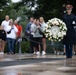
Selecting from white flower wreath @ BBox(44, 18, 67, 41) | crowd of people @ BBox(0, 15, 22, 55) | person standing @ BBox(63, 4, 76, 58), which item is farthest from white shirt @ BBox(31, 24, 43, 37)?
person standing @ BBox(63, 4, 76, 58)

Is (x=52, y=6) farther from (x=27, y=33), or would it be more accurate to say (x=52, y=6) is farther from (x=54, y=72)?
(x=54, y=72)

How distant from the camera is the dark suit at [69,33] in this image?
14.5 m

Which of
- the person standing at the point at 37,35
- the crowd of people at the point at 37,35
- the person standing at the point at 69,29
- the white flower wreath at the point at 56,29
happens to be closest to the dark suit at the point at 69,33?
the person standing at the point at 69,29

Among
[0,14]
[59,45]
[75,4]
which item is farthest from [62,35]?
[0,14]

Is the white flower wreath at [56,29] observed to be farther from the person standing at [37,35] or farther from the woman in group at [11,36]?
the woman in group at [11,36]

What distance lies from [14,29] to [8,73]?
34.2 feet

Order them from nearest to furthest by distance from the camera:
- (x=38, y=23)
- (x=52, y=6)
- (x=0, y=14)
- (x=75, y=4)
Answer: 1. (x=38, y=23)
2. (x=75, y=4)
3. (x=52, y=6)
4. (x=0, y=14)

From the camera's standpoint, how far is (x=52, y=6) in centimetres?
3594

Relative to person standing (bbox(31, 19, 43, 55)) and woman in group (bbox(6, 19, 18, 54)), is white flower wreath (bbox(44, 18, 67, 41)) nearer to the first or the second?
person standing (bbox(31, 19, 43, 55))

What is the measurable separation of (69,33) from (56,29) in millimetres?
957

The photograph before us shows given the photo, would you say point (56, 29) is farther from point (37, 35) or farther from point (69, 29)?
point (37, 35)

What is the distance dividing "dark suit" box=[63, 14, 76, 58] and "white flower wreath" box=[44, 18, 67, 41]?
6.8 inches

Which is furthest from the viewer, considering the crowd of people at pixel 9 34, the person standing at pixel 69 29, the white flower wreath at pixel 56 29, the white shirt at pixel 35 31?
the crowd of people at pixel 9 34

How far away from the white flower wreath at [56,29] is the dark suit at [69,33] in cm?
17
